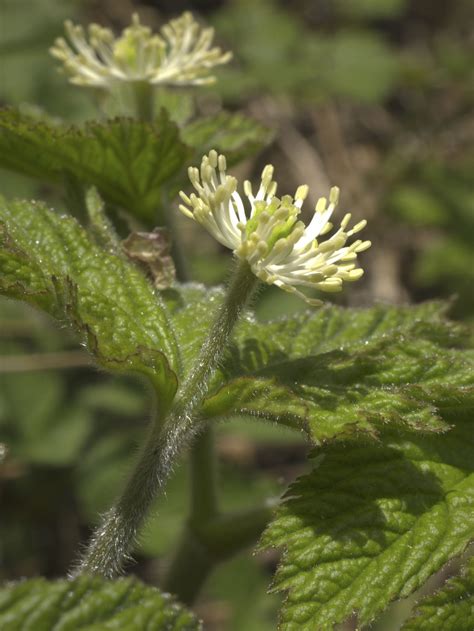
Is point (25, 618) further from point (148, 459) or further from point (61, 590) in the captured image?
point (148, 459)

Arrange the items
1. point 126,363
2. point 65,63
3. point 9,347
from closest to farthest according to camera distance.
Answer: point 126,363 < point 65,63 < point 9,347

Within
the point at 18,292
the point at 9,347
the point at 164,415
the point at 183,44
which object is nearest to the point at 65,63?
the point at 183,44

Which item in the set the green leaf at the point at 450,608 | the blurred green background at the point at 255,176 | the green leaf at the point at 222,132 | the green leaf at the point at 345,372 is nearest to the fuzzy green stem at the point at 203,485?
the blurred green background at the point at 255,176

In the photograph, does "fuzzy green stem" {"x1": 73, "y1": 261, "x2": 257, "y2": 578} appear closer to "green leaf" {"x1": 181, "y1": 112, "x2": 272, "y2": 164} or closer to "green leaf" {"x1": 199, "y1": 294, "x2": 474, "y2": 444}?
"green leaf" {"x1": 199, "y1": 294, "x2": 474, "y2": 444}

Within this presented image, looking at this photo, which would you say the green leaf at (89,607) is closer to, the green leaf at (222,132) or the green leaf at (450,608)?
the green leaf at (450,608)

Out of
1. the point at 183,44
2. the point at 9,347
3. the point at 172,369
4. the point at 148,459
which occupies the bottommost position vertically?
the point at 9,347

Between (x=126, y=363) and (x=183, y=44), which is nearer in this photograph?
(x=126, y=363)

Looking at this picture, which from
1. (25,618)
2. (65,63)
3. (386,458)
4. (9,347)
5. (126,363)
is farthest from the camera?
(9,347)
